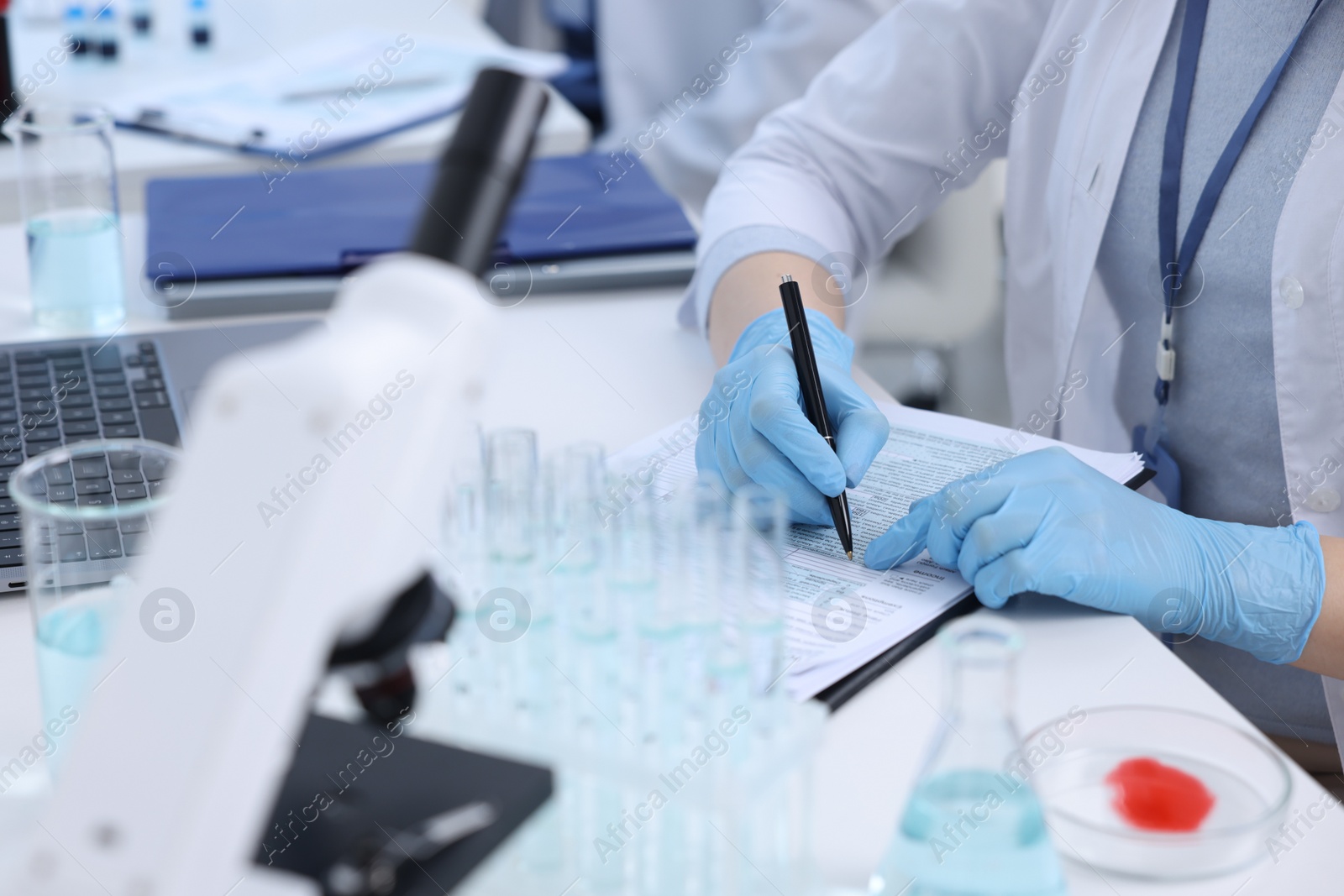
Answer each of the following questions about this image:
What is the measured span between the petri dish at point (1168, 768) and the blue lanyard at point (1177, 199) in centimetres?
63

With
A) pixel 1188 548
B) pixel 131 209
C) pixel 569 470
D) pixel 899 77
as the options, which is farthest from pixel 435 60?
pixel 569 470

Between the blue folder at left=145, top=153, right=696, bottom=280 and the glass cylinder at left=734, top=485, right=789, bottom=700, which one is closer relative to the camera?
the glass cylinder at left=734, top=485, right=789, bottom=700

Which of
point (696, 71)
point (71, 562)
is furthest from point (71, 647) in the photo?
point (696, 71)

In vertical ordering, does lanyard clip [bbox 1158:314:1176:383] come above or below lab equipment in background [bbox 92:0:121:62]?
above

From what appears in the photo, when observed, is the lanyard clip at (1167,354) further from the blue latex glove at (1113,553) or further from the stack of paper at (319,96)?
the stack of paper at (319,96)

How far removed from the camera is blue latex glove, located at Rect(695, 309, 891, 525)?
956 mm

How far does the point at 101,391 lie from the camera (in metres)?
1.14

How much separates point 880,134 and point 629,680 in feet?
3.55

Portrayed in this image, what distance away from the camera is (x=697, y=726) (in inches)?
20.0

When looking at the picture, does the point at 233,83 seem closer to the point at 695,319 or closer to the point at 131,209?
the point at 131,209

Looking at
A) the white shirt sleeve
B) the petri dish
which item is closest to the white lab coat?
the white shirt sleeve

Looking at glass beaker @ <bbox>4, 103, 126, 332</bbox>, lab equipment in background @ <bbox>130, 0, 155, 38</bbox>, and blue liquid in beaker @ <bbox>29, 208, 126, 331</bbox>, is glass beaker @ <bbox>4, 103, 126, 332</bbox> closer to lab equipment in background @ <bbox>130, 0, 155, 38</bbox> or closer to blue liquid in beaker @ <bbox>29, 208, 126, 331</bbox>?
blue liquid in beaker @ <bbox>29, 208, 126, 331</bbox>

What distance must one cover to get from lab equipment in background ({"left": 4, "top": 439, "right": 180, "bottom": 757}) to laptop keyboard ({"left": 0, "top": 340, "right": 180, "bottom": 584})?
0.06 m

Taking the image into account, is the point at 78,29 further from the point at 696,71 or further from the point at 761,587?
the point at 761,587
